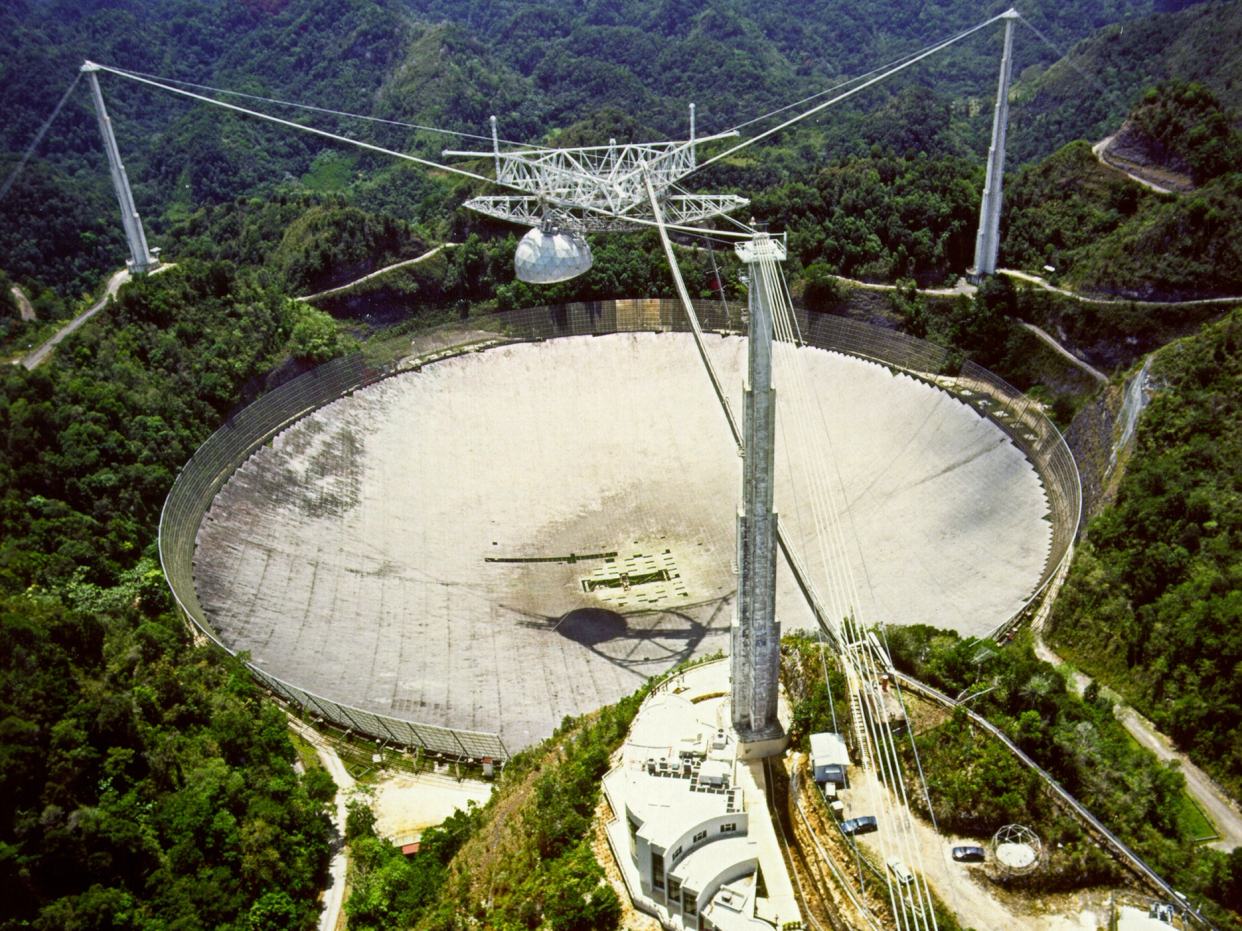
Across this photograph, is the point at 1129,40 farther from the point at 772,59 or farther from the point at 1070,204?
the point at 1070,204

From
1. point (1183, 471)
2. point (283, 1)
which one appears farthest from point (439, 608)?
point (283, 1)

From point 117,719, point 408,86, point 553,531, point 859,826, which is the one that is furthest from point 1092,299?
point 408,86

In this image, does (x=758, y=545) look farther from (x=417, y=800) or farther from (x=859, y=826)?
(x=417, y=800)

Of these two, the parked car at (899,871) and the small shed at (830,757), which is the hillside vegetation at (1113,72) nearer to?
the small shed at (830,757)

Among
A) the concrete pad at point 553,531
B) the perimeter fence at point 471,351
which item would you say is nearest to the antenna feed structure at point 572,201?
the perimeter fence at point 471,351

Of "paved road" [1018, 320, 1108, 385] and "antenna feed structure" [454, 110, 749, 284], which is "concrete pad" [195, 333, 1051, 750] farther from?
"paved road" [1018, 320, 1108, 385]

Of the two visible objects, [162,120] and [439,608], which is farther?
[162,120]

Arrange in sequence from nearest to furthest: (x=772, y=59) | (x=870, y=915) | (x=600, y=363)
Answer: (x=870, y=915) → (x=600, y=363) → (x=772, y=59)
